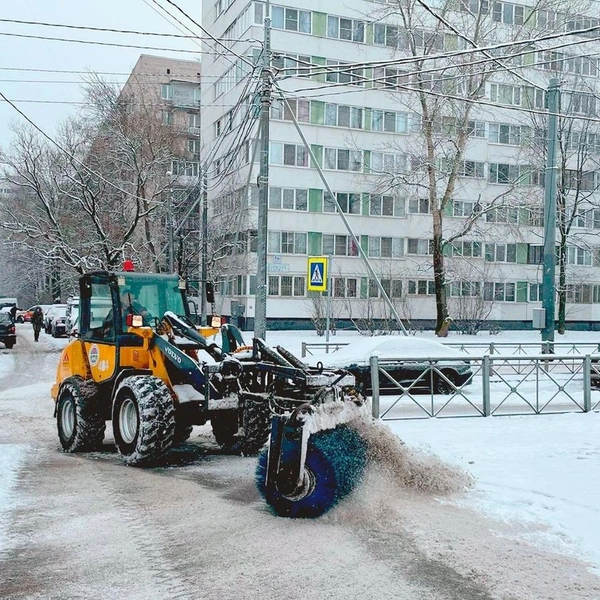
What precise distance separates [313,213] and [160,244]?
8.77 metres

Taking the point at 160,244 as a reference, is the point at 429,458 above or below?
below

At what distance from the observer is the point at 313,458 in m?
7.02

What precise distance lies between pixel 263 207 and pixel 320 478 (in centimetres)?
932

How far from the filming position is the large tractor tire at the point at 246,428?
888cm

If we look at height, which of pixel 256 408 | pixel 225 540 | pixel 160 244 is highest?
pixel 160 244

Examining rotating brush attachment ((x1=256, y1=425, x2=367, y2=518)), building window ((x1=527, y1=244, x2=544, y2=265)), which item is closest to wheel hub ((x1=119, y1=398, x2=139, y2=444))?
rotating brush attachment ((x1=256, y1=425, x2=367, y2=518))

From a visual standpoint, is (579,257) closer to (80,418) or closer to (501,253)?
(501,253)

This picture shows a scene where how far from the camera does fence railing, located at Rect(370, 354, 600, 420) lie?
1303 centimetres

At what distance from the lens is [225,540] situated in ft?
20.6

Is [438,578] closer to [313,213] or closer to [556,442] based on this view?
[556,442]

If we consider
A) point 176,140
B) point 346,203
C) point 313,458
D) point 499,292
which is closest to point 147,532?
point 313,458

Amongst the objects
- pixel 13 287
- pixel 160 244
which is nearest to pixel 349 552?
pixel 160 244

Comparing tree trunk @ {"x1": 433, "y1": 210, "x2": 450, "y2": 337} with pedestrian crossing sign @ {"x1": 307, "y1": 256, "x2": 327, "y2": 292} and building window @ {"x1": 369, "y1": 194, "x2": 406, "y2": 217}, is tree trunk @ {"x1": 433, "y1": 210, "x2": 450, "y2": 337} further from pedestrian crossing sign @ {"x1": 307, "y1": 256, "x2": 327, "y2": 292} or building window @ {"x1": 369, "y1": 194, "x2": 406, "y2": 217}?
pedestrian crossing sign @ {"x1": 307, "y1": 256, "x2": 327, "y2": 292}

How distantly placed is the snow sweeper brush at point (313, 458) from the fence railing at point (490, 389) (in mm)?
5178
